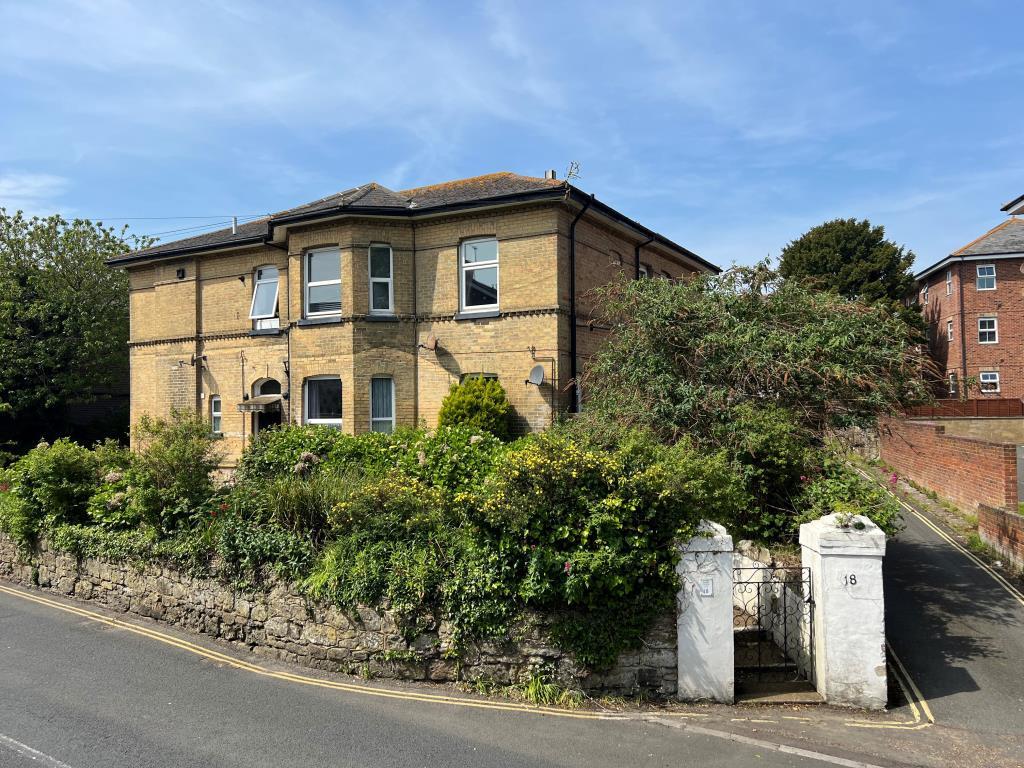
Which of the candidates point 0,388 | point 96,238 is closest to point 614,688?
point 0,388

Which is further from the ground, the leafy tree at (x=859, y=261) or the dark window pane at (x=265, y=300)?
the leafy tree at (x=859, y=261)

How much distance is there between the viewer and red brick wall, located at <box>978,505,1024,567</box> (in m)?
10.8

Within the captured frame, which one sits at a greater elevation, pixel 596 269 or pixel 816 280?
pixel 596 269

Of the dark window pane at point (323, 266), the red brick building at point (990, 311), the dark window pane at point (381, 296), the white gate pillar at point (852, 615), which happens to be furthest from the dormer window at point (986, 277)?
the white gate pillar at point (852, 615)

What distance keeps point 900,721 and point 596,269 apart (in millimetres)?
12213

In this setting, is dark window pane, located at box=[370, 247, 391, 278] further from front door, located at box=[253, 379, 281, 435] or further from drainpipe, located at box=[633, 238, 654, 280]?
drainpipe, located at box=[633, 238, 654, 280]

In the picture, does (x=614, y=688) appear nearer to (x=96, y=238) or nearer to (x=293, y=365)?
(x=293, y=365)

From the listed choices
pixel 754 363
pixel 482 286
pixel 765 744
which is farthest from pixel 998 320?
pixel 765 744

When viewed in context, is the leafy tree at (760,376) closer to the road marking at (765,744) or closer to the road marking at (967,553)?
the road marking at (967,553)

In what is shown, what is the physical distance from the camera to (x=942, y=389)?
35.3m

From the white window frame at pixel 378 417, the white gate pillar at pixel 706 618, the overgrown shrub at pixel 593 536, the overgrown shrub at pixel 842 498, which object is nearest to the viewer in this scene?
the overgrown shrub at pixel 593 536

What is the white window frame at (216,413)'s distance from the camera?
67.4 feet

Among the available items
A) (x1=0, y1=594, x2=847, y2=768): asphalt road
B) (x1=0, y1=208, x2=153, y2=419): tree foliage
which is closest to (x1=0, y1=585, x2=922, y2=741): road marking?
(x1=0, y1=594, x2=847, y2=768): asphalt road

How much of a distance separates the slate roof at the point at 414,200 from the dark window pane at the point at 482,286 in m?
→ 1.59
